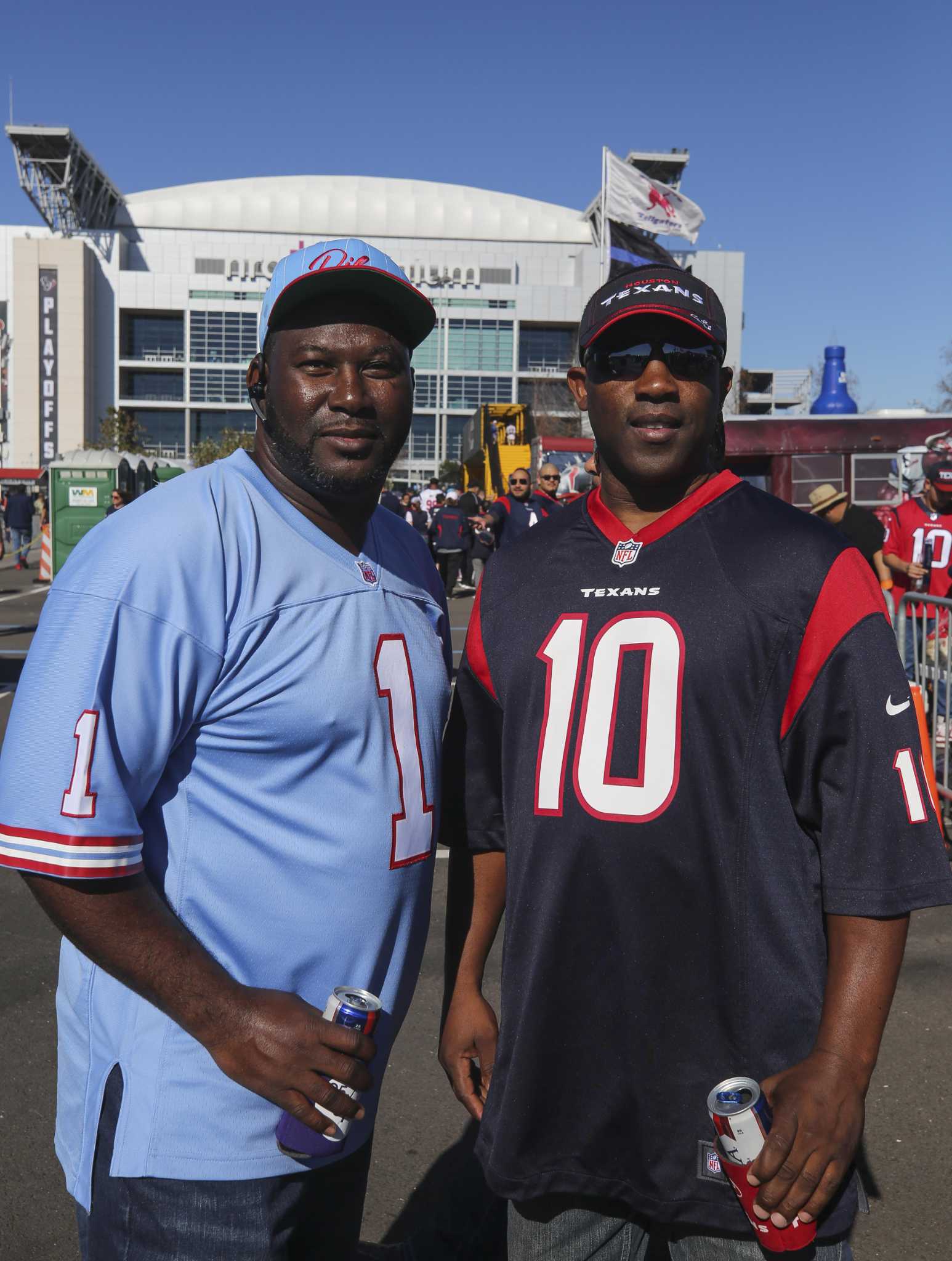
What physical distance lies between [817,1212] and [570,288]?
9916cm

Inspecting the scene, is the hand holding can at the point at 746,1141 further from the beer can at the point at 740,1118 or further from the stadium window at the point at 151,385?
the stadium window at the point at 151,385

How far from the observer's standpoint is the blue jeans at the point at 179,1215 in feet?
5.80

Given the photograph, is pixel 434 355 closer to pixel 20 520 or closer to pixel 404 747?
pixel 20 520

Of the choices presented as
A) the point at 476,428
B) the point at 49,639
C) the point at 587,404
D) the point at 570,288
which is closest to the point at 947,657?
the point at 587,404

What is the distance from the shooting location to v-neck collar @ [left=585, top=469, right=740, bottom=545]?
199 centimetres

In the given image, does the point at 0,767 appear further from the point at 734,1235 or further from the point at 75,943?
the point at 734,1235

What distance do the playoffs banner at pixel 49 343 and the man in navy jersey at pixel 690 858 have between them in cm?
9545

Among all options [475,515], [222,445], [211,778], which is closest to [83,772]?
[211,778]

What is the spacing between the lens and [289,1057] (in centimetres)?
173

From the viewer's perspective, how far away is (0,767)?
5.68ft

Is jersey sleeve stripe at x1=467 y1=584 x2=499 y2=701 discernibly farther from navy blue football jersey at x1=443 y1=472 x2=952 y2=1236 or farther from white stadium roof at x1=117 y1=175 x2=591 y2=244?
white stadium roof at x1=117 y1=175 x2=591 y2=244

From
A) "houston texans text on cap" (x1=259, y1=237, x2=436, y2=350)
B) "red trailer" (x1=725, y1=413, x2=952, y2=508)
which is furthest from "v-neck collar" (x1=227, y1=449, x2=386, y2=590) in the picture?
"red trailer" (x1=725, y1=413, x2=952, y2=508)

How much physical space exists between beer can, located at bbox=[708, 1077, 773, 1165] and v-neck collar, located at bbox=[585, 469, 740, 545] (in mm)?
900

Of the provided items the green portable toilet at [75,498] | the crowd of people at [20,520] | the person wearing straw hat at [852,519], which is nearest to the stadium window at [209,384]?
the crowd of people at [20,520]
